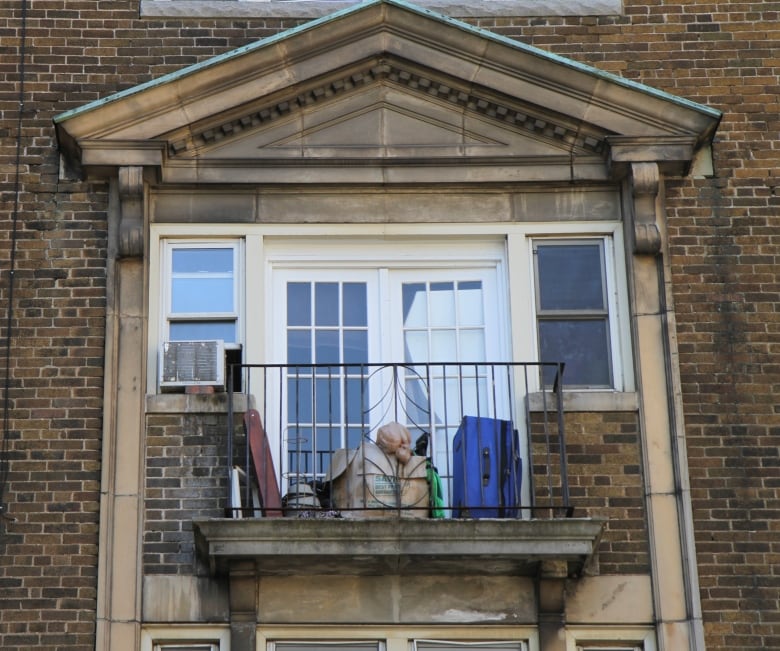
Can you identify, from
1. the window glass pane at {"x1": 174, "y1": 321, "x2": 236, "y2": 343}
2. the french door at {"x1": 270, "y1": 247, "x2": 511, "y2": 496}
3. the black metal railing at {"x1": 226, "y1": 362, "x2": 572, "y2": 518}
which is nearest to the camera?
the black metal railing at {"x1": 226, "y1": 362, "x2": 572, "y2": 518}

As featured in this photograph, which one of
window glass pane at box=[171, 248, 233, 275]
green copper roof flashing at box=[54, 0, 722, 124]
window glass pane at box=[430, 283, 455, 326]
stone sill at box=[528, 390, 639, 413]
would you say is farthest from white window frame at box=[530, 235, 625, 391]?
window glass pane at box=[171, 248, 233, 275]

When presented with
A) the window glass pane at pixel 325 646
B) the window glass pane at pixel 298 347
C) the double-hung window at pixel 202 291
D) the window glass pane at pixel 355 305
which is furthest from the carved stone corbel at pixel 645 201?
the window glass pane at pixel 325 646

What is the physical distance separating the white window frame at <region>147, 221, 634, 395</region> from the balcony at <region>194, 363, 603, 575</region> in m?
0.34

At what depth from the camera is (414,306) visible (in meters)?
15.5

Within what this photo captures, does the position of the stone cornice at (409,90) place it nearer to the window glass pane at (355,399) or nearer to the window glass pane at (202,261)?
the window glass pane at (202,261)

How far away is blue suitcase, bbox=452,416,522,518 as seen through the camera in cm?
1445

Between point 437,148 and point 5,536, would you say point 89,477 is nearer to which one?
point 5,536

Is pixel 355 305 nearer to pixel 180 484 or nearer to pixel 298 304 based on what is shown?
pixel 298 304

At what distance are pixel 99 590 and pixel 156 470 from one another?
3.20ft

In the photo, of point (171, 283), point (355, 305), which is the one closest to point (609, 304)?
point (355, 305)

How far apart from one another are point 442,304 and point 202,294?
1.83m

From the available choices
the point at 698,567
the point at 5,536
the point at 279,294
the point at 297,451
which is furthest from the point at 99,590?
the point at 698,567

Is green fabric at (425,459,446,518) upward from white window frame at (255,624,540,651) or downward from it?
upward

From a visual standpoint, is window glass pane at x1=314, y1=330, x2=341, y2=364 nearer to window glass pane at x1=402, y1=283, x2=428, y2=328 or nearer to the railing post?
window glass pane at x1=402, y1=283, x2=428, y2=328
